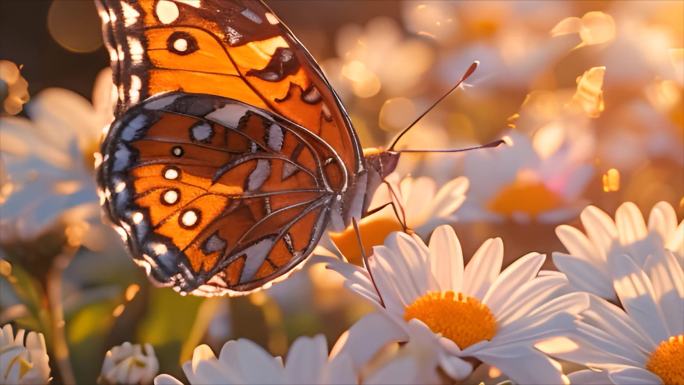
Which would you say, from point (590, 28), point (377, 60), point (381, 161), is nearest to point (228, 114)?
point (381, 161)

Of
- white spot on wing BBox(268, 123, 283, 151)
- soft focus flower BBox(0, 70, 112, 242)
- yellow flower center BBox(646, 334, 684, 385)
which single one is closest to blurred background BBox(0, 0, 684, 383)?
soft focus flower BBox(0, 70, 112, 242)

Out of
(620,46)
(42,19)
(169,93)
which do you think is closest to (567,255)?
(169,93)

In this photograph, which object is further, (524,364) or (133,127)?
(133,127)

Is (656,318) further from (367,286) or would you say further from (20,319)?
(20,319)

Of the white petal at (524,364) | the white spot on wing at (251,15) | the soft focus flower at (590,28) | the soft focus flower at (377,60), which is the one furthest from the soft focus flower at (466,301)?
the soft focus flower at (590,28)

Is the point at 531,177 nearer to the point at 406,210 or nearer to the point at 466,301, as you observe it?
the point at 406,210
